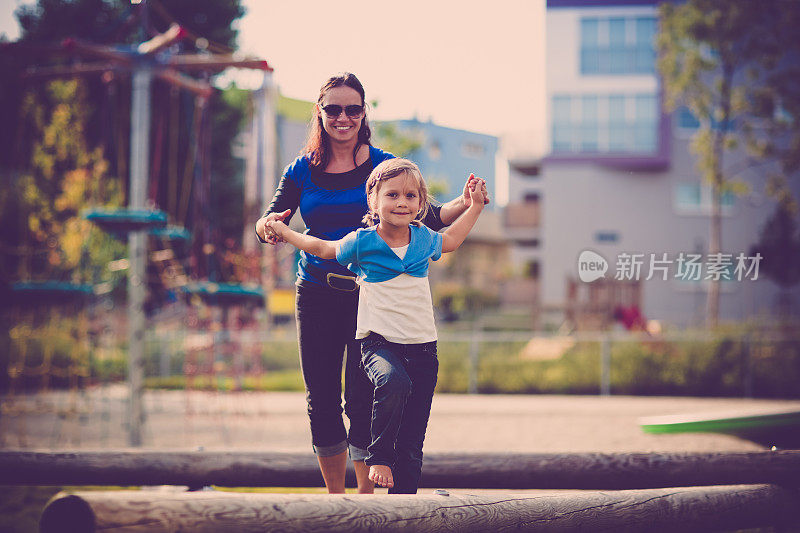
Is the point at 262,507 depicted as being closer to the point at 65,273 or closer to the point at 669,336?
the point at 669,336

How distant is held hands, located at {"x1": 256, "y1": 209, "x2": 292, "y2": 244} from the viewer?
3.16m

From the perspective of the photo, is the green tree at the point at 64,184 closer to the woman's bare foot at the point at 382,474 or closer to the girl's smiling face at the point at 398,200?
the girl's smiling face at the point at 398,200

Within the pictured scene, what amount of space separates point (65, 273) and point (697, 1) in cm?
1324

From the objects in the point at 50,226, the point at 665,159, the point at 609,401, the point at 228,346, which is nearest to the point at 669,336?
the point at 609,401

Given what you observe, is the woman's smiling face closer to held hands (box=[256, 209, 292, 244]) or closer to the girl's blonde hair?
the girl's blonde hair

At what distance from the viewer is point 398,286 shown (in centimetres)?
306

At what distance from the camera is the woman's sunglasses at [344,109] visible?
3289 millimetres

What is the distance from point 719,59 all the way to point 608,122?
9.82 metres

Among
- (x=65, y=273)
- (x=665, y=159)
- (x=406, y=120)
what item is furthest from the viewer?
(x=665, y=159)

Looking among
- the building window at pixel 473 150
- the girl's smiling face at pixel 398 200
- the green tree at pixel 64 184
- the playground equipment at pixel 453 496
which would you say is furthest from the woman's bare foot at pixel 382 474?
the green tree at pixel 64 184

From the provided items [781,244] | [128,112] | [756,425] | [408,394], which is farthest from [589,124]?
[408,394]

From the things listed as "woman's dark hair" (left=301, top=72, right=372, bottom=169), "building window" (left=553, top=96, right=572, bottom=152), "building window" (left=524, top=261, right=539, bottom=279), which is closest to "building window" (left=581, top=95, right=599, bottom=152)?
"building window" (left=553, top=96, right=572, bottom=152)

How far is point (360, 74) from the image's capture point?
135 inches

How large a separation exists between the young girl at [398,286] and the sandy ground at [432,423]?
11.7 ft
